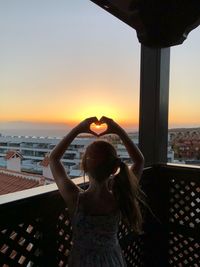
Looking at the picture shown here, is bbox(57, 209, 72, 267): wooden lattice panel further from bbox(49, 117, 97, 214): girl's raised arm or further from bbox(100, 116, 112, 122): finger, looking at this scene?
bbox(100, 116, 112, 122): finger

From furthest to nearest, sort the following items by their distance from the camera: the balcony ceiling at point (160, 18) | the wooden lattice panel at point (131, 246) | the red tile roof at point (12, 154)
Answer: the wooden lattice panel at point (131, 246) → the red tile roof at point (12, 154) → the balcony ceiling at point (160, 18)

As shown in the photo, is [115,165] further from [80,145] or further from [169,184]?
[169,184]

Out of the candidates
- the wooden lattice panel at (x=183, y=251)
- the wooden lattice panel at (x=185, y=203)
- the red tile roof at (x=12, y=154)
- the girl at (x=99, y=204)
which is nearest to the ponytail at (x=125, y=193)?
the girl at (x=99, y=204)

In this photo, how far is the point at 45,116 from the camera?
7.24 feet

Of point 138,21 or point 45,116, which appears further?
point 45,116

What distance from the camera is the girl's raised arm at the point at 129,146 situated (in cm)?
172

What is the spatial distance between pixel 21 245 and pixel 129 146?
30.4 inches

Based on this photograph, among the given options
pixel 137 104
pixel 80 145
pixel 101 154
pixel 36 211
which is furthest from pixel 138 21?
pixel 137 104

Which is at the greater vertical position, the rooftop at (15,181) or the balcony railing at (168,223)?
the rooftop at (15,181)

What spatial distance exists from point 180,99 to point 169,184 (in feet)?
2.64

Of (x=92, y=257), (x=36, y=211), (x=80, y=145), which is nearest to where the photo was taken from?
(x=92, y=257)

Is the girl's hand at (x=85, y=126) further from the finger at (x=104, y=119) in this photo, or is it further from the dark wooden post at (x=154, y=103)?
the dark wooden post at (x=154, y=103)

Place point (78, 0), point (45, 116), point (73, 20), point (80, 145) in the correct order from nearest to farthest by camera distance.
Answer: point (80, 145), point (45, 116), point (78, 0), point (73, 20)

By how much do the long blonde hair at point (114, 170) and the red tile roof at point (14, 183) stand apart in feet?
1.79
